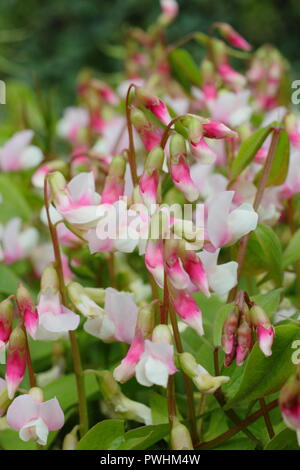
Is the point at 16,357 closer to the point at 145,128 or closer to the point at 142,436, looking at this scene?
the point at 142,436

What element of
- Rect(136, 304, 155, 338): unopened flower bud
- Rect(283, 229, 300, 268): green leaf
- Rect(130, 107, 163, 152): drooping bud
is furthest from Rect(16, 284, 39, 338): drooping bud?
Rect(283, 229, 300, 268): green leaf

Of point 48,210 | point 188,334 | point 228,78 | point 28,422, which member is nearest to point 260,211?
point 188,334

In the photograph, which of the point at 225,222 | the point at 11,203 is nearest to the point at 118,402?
the point at 225,222

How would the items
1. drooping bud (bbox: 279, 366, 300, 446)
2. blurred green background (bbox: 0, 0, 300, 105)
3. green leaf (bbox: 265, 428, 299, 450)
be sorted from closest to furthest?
drooping bud (bbox: 279, 366, 300, 446) < green leaf (bbox: 265, 428, 299, 450) < blurred green background (bbox: 0, 0, 300, 105)

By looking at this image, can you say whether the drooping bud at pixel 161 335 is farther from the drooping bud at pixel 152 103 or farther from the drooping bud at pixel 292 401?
the drooping bud at pixel 152 103

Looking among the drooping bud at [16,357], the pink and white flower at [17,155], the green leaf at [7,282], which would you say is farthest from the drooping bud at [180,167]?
the pink and white flower at [17,155]

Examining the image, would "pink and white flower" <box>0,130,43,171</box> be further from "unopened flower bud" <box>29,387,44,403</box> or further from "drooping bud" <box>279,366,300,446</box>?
"drooping bud" <box>279,366,300,446</box>

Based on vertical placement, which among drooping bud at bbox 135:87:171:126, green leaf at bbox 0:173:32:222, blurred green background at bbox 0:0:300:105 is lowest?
green leaf at bbox 0:173:32:222
